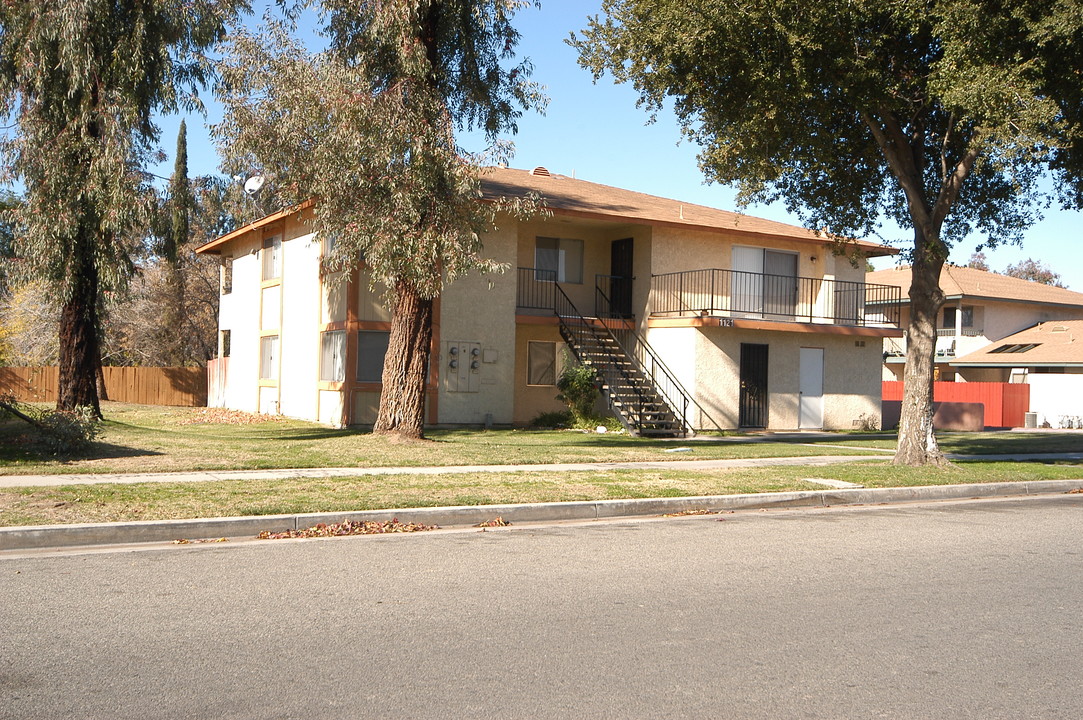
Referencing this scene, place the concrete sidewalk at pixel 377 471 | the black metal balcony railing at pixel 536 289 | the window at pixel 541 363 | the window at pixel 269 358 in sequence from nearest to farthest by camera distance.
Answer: the concrete sidewalk at pixel 377 471, the window at pixel 541 363, the black metal balcony railing at pixel 536 289, the window at pixel 269 358

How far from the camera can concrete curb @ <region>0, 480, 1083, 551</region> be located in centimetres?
884

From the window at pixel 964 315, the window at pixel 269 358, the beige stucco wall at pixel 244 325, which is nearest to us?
the window at pixel 269 358

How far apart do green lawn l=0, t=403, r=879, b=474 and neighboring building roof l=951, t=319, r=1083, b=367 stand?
21.0 m

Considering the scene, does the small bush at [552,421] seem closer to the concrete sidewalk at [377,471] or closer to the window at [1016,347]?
the concrete sidewalk at [377,471]

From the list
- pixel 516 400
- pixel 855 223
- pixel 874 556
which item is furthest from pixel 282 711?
pixel 516 400

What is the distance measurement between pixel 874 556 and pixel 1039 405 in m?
30.1

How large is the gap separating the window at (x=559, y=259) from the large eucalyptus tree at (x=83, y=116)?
31.0ft

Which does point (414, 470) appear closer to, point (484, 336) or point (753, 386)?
point (484, 336)

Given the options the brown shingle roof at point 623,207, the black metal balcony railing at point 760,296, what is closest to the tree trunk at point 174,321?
the brown shingle roof at point 623,207

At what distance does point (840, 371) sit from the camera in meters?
27.3

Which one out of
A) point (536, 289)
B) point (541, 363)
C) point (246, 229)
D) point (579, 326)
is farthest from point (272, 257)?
point (579, 326)

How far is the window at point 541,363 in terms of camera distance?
25.5 meters

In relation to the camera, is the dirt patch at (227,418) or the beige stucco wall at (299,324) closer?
the beige stucco wall at (299,324)

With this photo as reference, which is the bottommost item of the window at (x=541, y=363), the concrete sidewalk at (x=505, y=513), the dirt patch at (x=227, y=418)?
the concrete sidewalk at (x=505, y=513)
